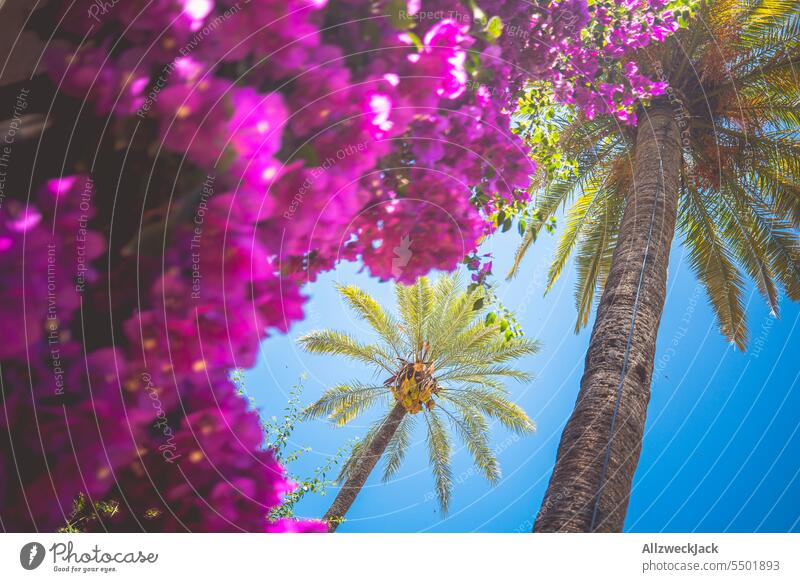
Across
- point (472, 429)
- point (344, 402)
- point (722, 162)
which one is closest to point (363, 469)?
point (344, 402)

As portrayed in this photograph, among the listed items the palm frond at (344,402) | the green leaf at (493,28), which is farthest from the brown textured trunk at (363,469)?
the green leaf at (493,28)

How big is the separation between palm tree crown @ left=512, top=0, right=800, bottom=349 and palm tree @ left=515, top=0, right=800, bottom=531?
1 cm

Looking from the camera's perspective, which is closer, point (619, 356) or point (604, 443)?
point (604, 443)

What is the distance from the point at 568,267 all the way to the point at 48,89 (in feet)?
18.4

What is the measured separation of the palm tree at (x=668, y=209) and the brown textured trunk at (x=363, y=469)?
1425 mm

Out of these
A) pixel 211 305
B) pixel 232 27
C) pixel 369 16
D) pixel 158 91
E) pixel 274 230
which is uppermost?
pixel 369 16

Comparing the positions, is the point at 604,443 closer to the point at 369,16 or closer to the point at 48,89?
the point at 369,16

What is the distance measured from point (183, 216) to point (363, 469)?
3.62 meters

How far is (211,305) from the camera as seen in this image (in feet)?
3.24

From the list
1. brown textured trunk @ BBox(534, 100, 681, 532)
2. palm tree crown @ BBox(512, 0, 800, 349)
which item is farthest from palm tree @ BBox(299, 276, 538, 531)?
palm tree crown @ BBox(512, 0, 800, 349)

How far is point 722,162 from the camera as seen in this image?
496 cm

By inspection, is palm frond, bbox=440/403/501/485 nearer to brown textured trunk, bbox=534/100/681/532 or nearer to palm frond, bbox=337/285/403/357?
palm frond, bbox=337/285/403/357

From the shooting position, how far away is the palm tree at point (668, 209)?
7.46ft
